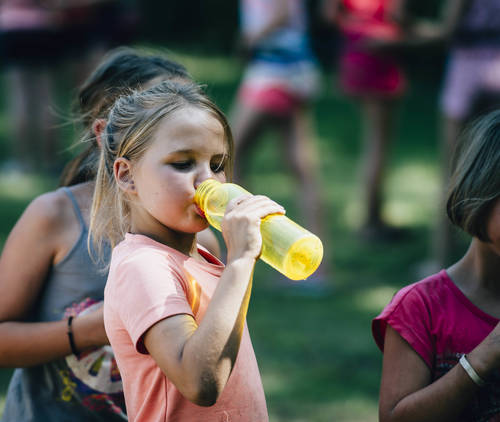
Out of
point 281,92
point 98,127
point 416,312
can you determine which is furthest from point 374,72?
point 416,312

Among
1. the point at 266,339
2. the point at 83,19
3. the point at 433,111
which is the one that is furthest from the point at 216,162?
the point at 433,111

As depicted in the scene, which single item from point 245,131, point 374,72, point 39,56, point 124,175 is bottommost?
point 39,56

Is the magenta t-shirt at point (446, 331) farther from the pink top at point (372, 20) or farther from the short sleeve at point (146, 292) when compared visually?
the pink top at point (372, 20)

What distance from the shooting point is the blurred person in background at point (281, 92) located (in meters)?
4.58

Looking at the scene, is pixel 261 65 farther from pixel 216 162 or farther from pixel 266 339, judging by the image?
pixel 216 162

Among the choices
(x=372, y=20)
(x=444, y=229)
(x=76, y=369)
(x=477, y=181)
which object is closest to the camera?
(x=477, y=181)

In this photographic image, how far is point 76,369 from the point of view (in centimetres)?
210

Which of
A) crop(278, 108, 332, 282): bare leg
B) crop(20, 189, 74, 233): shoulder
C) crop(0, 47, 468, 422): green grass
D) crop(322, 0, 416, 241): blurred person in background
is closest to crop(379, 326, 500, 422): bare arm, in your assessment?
crop(20, 189, 74, 233): shoulder

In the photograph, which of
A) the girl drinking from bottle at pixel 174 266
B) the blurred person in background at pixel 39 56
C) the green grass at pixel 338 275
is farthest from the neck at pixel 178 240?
the blurred person in background at pixel 39 56

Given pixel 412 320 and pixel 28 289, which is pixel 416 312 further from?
pixel 28 289

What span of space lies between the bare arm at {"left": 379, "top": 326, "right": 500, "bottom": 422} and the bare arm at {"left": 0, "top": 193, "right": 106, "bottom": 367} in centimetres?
77

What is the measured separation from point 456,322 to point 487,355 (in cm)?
16

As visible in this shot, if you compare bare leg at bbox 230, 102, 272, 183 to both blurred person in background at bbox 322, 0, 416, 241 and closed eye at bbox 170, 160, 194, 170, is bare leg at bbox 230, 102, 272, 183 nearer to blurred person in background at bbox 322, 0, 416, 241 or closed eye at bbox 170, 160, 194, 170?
blurred person in background at bbox 322, 0, 416, 241

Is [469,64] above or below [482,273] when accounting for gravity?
below
